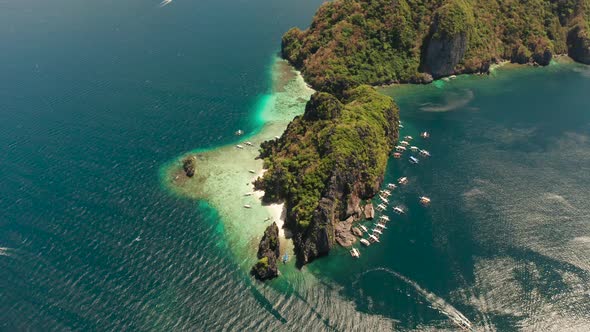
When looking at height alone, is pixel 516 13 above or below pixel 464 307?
above

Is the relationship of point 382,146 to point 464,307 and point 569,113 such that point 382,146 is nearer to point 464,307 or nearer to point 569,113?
point 464,307

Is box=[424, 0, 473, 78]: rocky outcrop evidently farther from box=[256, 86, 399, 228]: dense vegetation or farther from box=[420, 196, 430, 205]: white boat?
box=[420, 196, 430, 205]: white boat

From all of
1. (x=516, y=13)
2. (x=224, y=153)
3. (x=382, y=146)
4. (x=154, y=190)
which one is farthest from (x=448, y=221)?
(x=516, y=13)

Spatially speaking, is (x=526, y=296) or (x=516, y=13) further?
(x=516, y=13)

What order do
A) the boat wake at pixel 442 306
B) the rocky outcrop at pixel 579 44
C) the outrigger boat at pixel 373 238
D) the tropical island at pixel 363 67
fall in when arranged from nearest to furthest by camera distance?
1. the boat wake at pixel 442 306
2. the outrigger boat at pixel 373 238
3. the tropical island at pixel 363 67
4. the rocky outcrop at pixel 579 44

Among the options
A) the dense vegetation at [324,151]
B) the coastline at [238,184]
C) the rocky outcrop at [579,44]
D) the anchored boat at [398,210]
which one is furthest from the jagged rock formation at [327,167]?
the rocky outcrop at [579,44]

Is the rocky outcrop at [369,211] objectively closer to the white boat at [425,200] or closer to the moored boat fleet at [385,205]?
the moored boat fleet at [385,205]

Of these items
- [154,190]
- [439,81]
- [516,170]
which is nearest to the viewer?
[154,190]
